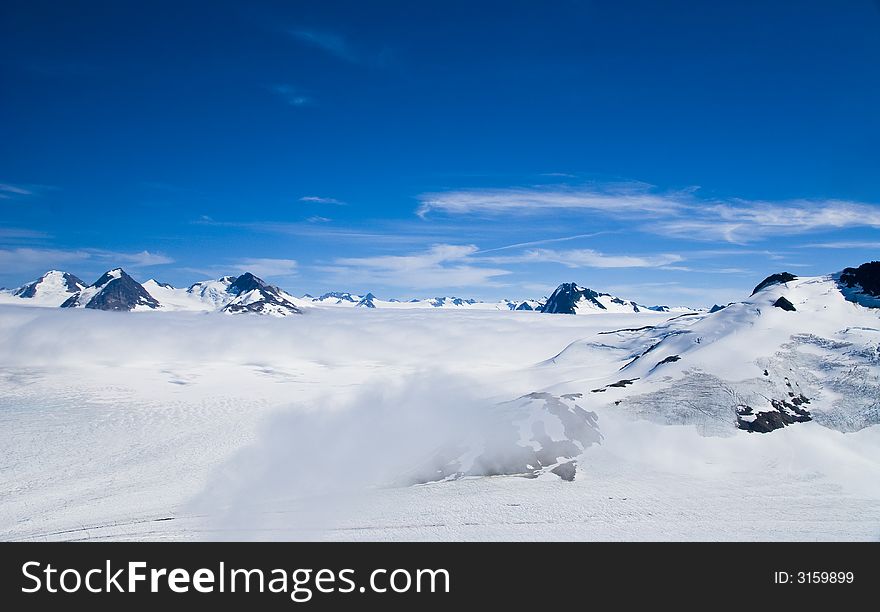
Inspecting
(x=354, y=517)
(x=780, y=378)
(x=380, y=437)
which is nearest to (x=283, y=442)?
(x=380, y=437)

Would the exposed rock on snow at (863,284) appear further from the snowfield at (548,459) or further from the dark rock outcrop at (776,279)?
the dark rock outcrop at (776,279)

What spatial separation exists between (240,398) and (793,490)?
109729 mm

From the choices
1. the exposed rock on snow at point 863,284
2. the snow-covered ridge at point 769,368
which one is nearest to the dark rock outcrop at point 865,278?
the exposed rock on snow at point 863,284

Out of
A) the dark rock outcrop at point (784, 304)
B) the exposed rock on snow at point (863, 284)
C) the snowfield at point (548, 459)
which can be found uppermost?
the exposed rock on snow at point (863, 284)

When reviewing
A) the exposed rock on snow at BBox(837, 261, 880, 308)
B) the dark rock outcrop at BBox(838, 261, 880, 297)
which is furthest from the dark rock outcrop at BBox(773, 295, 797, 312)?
the dark rock outcrop at BBox(838, 261, 880, 297)

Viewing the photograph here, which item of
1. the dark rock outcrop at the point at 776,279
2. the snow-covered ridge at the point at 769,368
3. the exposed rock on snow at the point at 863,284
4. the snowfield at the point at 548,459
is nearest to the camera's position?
the snowfield at the point at 548,459

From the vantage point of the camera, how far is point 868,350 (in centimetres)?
5831

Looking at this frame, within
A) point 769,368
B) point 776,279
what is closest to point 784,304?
point 776,279

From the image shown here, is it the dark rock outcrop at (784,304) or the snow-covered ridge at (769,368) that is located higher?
the dark rock outcrop at (784,304)

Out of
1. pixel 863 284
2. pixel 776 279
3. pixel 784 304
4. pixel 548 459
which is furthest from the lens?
pixel 776 279

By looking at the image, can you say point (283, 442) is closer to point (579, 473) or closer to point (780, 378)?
point (579, 473)

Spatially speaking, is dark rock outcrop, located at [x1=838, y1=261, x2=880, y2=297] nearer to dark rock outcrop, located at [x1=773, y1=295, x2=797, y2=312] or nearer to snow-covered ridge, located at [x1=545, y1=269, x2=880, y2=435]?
snow-covered ridge, located at [x1=545, y1=269, x2=880, y2=435]

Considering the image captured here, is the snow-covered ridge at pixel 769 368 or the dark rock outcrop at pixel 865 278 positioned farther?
the dark rock outcrop at pixel 865 278

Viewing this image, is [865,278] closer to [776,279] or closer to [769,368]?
[776,279]
